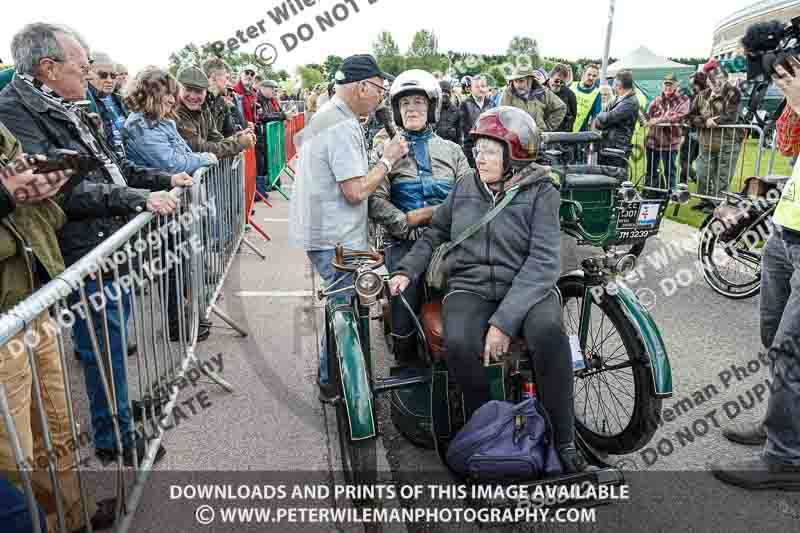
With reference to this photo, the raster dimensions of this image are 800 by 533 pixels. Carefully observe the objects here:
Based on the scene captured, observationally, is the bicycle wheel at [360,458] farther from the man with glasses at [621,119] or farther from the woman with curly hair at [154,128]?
the man with glasses at [621,119]

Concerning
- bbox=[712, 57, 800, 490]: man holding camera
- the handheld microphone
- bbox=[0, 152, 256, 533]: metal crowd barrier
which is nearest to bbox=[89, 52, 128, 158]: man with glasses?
bbox=[0, 152, 256, 533]: metal crowd barrier

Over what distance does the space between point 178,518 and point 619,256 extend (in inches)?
90.7

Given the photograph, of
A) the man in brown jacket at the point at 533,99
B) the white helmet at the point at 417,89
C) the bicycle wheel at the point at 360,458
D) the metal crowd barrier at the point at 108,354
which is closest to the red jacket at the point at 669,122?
the man in brown jacket at the point at 533,99

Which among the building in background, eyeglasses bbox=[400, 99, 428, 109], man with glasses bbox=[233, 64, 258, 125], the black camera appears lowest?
eyeglasses bbox=[400, 99, 428, 109]

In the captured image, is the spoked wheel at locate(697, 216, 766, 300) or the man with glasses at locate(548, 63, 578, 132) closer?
the spoked wheel at locate(697, 216, 766, 300)

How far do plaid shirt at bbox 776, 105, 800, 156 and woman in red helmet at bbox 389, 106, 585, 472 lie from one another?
159 centimetres

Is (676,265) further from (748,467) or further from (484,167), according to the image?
(484,167)

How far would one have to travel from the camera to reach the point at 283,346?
4488mm

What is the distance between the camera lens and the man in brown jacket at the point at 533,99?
846cm

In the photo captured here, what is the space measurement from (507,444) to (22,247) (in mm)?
1960

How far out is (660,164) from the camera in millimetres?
9812

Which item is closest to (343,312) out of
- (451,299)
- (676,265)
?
(451,299)

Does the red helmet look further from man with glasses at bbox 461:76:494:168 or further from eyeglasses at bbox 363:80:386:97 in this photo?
man with glasses at bbox 461:76:494:168

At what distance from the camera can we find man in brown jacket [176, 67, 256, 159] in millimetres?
5180
